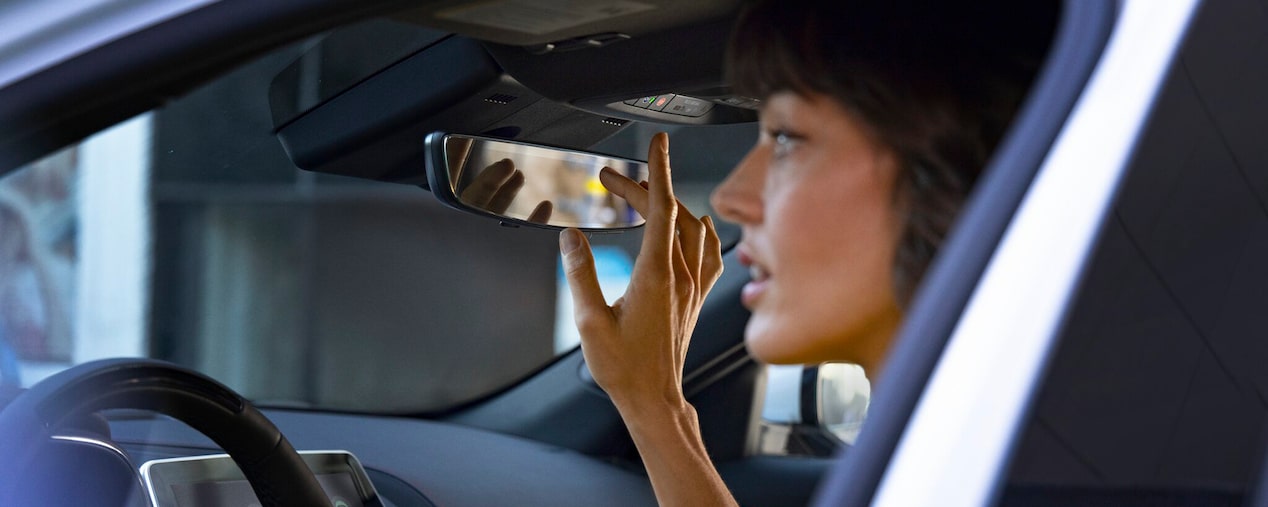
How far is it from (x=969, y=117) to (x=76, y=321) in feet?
28.8

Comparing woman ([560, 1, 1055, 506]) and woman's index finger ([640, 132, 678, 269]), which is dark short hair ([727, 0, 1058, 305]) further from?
woman's index finger ([640, 132, 678, 269])

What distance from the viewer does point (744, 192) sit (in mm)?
1162

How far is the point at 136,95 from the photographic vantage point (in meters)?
0.90

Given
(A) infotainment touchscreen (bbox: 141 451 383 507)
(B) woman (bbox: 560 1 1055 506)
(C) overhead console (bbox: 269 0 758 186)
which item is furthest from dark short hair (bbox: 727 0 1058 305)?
(A) infotainment touchscreen (bbox: 141 451 383 507)

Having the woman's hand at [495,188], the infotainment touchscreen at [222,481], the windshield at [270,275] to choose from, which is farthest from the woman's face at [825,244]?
the windshield at [270,275]

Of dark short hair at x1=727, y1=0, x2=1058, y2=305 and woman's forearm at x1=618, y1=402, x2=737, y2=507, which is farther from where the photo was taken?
woman's forearm at x1=618, y1=402, x2=737, y2=507

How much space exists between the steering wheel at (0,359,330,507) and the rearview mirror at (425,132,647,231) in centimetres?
39

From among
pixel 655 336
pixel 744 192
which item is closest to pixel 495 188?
pixel 655 336

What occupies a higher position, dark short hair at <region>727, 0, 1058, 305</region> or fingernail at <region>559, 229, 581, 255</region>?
dark short hair at <region>727, 0, 1058, 305</region>

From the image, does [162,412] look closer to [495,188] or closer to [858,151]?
[495,188]

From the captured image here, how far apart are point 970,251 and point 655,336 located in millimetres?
888

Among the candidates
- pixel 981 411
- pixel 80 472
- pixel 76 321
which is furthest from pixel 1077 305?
pixel 76 321

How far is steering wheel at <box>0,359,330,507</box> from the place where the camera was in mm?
1298

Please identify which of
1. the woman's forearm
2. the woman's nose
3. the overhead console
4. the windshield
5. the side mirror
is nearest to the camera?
the woman's nose
